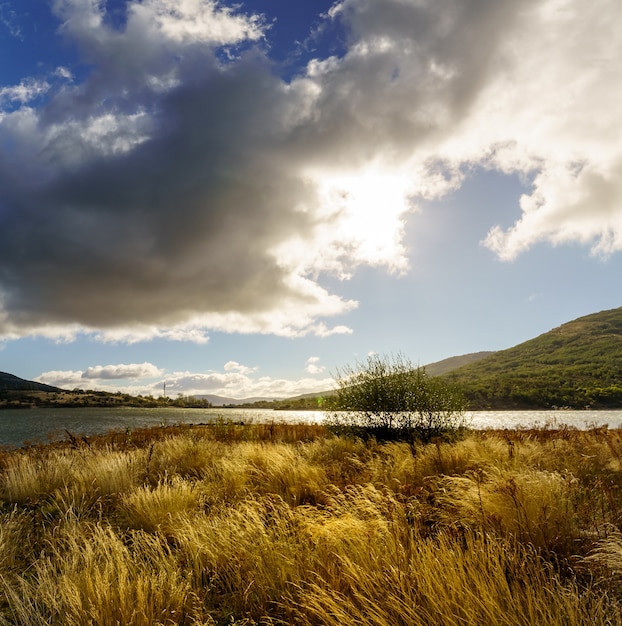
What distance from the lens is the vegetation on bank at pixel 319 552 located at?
3.01 m

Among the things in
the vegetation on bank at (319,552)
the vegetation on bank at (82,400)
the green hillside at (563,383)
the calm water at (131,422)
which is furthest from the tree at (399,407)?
the vegetation on bank at (82,400)

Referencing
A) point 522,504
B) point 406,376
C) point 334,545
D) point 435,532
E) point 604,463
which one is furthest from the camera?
point 406,376

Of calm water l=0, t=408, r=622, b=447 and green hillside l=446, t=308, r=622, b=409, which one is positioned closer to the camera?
calm water l=0, t=408, r=622, b=447

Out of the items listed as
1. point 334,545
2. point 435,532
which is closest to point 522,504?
point 435,532

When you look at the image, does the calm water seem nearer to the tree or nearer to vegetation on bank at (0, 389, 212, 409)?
the tree

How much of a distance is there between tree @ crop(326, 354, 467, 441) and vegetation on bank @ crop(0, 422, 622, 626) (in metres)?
6.30

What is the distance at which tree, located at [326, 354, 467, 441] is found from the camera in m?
15.6

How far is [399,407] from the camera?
52.5 feet

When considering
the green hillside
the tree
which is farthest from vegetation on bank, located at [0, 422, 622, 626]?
Answer: the green hillside

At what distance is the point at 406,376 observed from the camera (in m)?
16.8

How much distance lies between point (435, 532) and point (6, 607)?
511 cm

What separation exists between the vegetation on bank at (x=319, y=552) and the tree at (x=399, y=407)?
630cm

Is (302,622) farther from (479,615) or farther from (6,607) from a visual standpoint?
(6,607)

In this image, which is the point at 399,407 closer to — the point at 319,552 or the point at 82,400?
the point at 319,552
